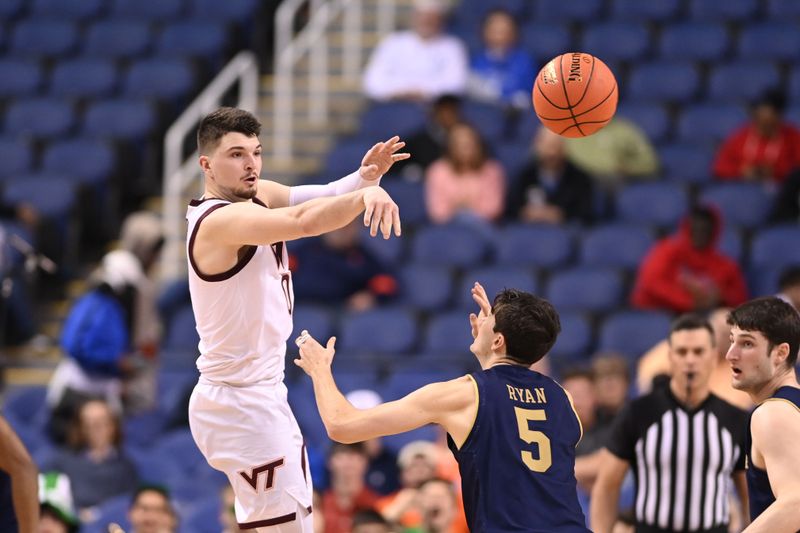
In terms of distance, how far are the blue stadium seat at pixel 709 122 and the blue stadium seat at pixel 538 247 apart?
1871 mm

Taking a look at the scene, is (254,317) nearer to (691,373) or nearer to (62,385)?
(691,373)

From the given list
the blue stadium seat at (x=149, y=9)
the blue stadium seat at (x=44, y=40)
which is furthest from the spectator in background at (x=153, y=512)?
the blue stadium seat at (x=149, y=9)

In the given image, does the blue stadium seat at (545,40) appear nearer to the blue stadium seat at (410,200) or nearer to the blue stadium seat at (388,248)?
the blue stadium seat at (410,200)

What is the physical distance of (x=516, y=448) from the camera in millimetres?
5297

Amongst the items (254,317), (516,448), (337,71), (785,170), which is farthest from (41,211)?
(516,448)

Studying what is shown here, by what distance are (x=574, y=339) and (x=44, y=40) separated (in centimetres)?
718

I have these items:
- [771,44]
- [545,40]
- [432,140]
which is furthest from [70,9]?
[771,44]

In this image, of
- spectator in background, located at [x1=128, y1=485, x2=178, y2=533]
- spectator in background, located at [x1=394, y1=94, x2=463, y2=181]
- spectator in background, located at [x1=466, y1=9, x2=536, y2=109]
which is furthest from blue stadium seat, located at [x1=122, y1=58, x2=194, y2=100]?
spectator in background, located at [x1=128, y1=485, x2=178, y2=533]

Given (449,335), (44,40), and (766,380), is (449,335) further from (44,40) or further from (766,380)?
(44,40)

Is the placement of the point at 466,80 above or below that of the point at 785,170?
above

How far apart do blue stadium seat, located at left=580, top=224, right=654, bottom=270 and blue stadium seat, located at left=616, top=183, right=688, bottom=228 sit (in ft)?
1.29

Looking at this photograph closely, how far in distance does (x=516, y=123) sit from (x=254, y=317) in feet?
25.2

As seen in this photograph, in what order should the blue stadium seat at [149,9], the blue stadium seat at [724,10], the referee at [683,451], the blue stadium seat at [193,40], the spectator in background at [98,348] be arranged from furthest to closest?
the blue stadium seat at [149,9] < the blue stadium seat at [193,40] < the blue stadium seat at [724,10] < the spectator in background at [98,348] < the referee at [683,451]

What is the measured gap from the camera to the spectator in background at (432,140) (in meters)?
12.3
